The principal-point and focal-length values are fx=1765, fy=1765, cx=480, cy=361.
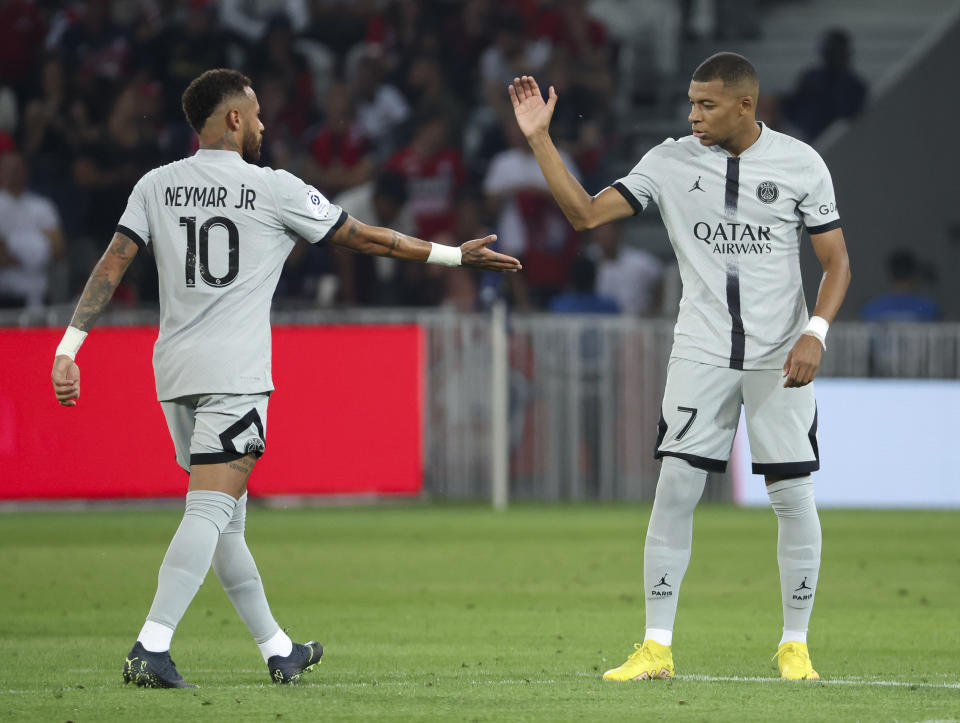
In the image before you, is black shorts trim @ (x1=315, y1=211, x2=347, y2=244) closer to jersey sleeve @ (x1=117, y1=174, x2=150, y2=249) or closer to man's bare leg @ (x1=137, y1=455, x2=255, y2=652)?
jersey sleeve @ (x1=117, y1=174, x2=150, y2=249)

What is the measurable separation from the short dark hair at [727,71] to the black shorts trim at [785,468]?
4.67 ft

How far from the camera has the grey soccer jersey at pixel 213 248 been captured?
6219 millimetres

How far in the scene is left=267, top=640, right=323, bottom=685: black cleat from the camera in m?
6.39

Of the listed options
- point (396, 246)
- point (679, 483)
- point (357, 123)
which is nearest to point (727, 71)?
point (396, 246)

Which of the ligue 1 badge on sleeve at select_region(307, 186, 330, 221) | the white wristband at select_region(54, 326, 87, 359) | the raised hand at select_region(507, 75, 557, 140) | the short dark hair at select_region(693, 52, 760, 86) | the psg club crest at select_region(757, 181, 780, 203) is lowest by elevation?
the white wristband at select_region(54, 326, 87, 359)

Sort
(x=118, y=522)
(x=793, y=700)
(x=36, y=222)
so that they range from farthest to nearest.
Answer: (x=36, y=222) → (x=118, y=522) → (x=793, y=700)

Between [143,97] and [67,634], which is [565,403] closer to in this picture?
[143,97]

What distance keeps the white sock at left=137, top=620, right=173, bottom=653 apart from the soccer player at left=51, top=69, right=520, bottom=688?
17 centimetres

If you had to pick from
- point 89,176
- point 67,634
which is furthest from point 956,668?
point 89,176

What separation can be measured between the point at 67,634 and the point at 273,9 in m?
14.4

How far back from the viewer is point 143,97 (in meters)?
19.0

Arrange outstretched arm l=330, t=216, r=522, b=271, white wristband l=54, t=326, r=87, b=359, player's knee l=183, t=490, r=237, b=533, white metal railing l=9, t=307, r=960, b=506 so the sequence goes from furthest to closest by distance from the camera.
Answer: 1. white metal railing l=9, t=307, r=960, b=506
2. outstretched arm l=330, t=216, r=522, b=271
3. white wristband l=54, t=326, r=87, b=359
4. player's knee l=183, t=490, r=237, b=533

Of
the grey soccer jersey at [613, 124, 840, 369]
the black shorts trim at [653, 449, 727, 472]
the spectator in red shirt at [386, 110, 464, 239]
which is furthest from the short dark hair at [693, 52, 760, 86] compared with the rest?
the spectator in red shirt at [386, 110, 464, 239]

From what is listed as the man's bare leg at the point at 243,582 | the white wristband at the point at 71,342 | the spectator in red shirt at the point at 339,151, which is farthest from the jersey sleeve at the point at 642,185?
the spectator in red shirt at the point at 339,151
